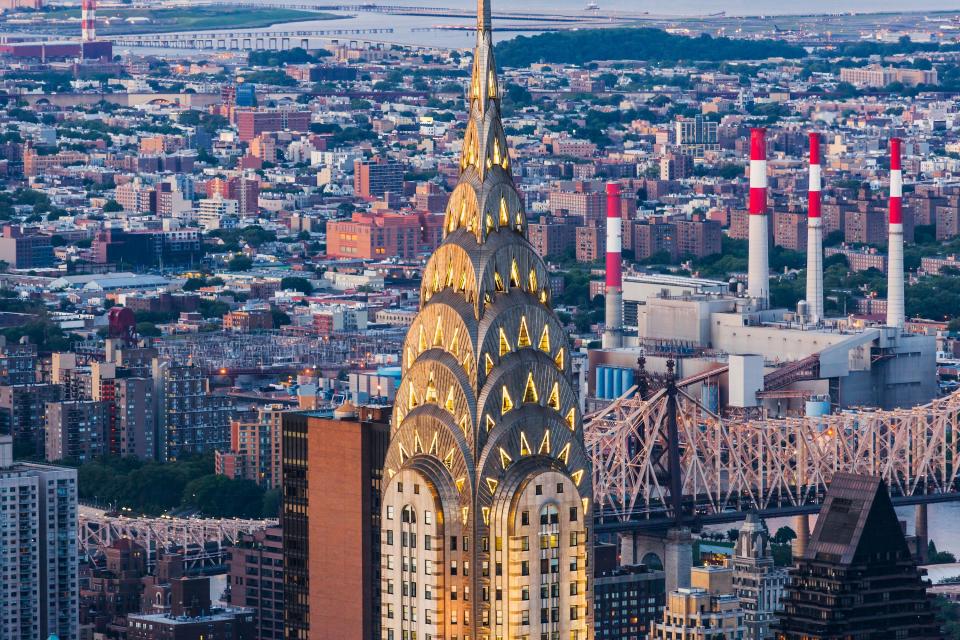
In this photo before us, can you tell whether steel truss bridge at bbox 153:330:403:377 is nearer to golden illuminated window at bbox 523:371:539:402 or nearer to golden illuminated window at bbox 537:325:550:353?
golden illuminated window at bbox 537:325:550:353

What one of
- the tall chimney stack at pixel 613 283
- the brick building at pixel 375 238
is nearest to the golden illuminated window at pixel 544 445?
the tall chimney stack at pixel 613 283

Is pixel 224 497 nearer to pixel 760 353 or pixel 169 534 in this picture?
pixel 169 534

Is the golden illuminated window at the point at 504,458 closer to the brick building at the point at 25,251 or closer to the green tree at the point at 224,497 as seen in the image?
the green tree at the point at 224,497

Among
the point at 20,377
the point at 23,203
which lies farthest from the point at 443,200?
the point at 20,377

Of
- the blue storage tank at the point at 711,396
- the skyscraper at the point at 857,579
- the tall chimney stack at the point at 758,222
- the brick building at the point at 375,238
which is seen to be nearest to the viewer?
the skyscraper at the point at 857,579

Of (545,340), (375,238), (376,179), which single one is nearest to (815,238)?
(375,238)

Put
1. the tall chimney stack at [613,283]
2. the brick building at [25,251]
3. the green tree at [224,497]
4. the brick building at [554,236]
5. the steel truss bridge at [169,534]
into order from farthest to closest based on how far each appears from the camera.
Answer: the brick building at [25,251], the brick building at [554,236], the tall chimney stack at [613,283], the green tree at [224,497], the steel truss bridge at [169,534]
